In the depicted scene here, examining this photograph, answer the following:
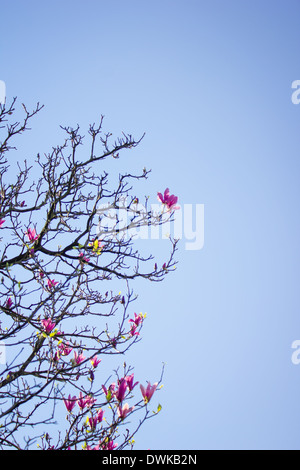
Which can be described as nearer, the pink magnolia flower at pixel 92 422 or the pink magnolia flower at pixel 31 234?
the pink magnolia flower at pixel 92 422

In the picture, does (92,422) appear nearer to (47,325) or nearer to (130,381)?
(130,381)

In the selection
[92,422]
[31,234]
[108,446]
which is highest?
[31,234]

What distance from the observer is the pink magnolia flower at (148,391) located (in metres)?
2.76

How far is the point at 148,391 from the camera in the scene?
9.11 ft

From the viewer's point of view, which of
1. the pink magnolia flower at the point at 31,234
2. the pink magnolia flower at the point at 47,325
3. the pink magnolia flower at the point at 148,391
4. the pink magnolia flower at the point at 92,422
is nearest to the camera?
the pink magnolia flower at the point at 148,391

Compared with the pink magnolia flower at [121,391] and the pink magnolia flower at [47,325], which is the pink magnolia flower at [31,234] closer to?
the pink magnolia flower at [47,325]

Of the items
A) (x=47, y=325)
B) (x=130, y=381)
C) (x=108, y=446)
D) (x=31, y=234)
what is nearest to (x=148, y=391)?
(x=130, y=381)

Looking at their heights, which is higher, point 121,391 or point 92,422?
point 121,391

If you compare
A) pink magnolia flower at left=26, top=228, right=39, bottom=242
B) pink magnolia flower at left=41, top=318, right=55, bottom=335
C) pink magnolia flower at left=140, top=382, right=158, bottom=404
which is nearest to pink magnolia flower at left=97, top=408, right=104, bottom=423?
pink magnolia flower at left=140, top=382, right=158, bottom=404

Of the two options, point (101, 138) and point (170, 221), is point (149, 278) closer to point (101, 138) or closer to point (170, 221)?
point (170, 221)

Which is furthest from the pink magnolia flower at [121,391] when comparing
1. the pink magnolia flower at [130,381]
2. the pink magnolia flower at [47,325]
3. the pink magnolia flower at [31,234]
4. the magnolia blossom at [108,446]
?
the pink magnolia flower at [31,234]

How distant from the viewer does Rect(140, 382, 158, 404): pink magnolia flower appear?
276cm
